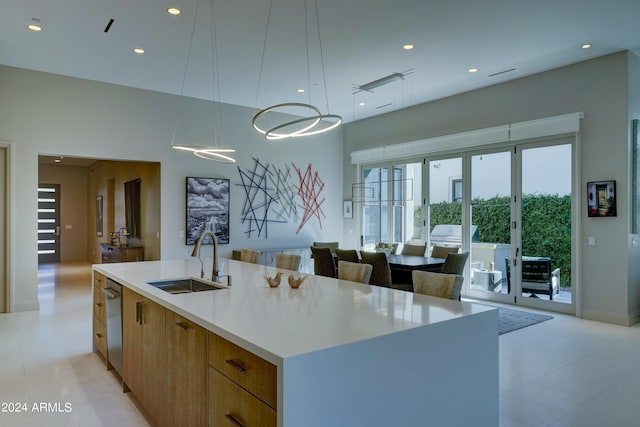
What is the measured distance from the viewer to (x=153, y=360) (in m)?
2.59

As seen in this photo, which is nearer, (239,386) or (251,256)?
(239,386)

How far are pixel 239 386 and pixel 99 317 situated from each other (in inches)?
→ 113

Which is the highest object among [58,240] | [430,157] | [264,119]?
[264,119]

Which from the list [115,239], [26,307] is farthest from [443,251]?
[115,239]

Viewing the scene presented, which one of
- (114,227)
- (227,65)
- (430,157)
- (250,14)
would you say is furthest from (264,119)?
(114,227)

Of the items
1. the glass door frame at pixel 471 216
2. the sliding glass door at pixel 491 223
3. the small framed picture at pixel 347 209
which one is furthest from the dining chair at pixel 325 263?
the small framed picture at pixel 347 209

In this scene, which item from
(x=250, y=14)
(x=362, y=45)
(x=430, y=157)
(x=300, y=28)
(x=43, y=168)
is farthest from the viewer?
(x=43, y=168)

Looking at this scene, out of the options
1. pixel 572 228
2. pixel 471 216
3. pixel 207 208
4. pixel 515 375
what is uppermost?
pixel 207 208

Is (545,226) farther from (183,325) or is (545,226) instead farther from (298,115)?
(183,325)

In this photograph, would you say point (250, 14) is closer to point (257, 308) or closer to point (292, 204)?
point (257, 308)

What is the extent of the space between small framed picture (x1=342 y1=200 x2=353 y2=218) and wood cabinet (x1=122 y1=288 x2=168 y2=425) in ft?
21.9

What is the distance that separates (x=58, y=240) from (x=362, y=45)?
11918 mm

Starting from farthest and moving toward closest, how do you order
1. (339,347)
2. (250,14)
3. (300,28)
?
(300,28)
(250,14)
(339,347)

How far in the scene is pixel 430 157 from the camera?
7.78m
